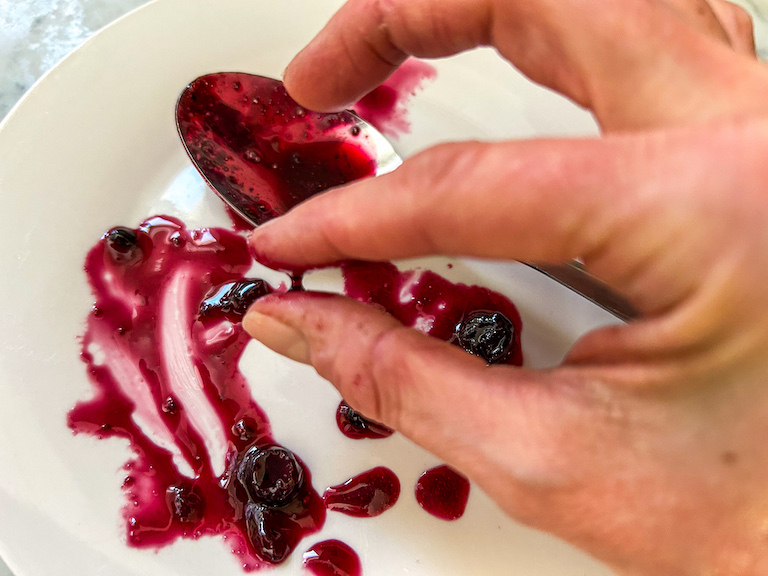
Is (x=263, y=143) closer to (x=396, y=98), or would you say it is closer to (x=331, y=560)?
(x=396, y=98)

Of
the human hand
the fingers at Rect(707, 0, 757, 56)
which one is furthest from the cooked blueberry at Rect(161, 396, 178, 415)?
the fingers at Rect(707, 0, 757, 56)

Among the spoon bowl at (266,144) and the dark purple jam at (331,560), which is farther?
the spoon bowl at (266,144)

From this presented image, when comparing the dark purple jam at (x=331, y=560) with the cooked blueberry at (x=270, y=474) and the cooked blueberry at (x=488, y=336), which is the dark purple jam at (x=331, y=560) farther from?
the cooked blueberry at (x=488, y=336)

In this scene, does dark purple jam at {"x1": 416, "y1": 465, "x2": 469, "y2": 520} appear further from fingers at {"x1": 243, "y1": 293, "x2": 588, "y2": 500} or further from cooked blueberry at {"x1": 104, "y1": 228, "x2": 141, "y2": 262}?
cooked blueberry at {"x1": 104, "y1": 228, "x2": 141, "y2": 262}

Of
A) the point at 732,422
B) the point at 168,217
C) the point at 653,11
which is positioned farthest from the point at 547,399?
the point at 168,217

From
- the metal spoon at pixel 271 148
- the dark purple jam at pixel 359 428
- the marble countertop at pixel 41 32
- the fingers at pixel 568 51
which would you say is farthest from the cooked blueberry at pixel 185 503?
the marble countertop at pixel 41 32

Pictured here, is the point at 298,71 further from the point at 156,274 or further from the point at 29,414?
the point at 29,414

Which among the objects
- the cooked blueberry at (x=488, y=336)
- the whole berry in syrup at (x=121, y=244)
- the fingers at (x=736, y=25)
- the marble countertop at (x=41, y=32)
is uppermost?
the marble countertop at (x=41, y=32)

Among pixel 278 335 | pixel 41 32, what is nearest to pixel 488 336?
pixel 278 335
